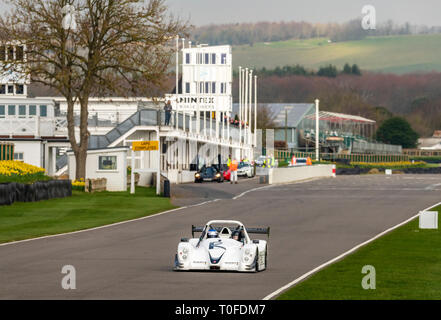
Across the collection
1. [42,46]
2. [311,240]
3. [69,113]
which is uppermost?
[42,46]

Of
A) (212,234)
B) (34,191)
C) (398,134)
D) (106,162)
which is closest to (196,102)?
(106,162)

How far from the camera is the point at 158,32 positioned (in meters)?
55.8

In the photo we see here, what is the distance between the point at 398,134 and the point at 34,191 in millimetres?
142244

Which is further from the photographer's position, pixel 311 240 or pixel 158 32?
pixel 158 32

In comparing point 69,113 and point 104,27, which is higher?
point 104,27

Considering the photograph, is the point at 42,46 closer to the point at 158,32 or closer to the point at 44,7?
the point at 44,7

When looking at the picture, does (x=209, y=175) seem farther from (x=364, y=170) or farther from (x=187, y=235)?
(x=187, y=235)

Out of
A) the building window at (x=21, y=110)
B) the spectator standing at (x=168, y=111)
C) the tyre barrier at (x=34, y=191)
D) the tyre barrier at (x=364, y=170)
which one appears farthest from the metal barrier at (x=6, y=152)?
the tyre barrier at (x=364, y=170)

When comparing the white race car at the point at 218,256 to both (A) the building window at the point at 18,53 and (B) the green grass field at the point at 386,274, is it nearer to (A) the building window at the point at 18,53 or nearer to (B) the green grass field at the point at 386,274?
(B) the green grass field at the point at 386,274

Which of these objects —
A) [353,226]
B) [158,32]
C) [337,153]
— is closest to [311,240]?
[353,226]

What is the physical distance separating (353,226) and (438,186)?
2988 cm

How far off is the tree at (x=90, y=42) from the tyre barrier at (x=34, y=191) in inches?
343

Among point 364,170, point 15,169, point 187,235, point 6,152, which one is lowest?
point 187,235

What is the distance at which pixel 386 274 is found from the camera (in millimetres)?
17891
